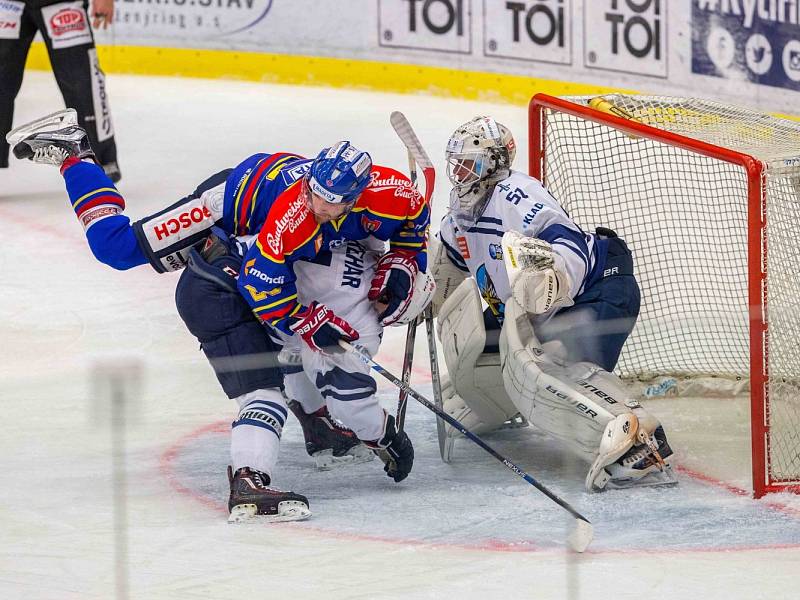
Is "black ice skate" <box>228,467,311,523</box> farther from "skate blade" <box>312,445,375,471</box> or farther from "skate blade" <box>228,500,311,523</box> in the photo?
"skate blade" <box>312,445,375,471</box>

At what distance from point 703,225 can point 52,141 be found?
7.53ft

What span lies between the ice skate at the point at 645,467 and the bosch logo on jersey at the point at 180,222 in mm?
1165

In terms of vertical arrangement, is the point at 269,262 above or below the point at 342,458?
above

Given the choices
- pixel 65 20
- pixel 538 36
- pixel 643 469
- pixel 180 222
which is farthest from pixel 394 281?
pixel 538 36

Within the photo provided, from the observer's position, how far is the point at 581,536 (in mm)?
3662

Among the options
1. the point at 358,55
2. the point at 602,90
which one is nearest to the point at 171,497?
the point at 602,90

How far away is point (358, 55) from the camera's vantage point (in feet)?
30.5

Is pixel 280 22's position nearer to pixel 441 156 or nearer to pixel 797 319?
pixel 441 156

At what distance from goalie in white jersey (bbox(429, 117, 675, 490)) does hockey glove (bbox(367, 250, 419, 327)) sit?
24 cm

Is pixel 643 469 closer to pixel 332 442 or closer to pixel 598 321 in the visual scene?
pixel 598 321

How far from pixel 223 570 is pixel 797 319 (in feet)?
5.30

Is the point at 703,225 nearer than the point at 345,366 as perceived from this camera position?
No

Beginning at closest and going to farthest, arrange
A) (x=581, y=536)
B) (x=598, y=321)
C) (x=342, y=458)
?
(x=581, y=536) → (x=598, y=321) → (x=342, y=458)

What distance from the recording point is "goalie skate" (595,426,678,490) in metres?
4.11
